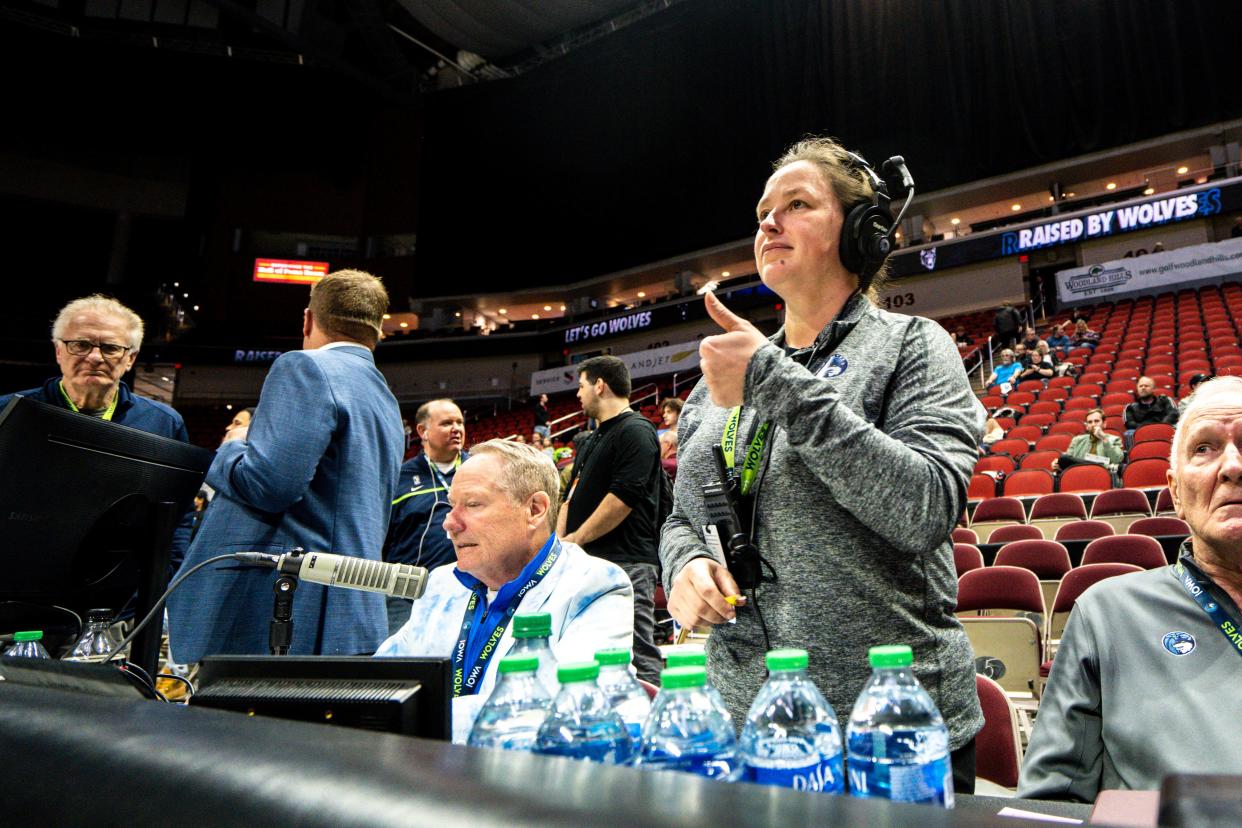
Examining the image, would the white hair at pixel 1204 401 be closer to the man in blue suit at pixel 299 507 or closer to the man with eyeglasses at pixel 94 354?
the man in blue suit at pixel 299 507

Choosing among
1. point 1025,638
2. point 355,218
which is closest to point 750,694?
point 1025,638

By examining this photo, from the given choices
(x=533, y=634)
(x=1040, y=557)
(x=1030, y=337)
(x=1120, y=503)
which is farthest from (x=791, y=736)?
(x=1030, y=337)

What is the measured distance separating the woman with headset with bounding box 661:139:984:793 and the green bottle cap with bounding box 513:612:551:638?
273 millimetres

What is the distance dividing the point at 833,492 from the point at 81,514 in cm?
120

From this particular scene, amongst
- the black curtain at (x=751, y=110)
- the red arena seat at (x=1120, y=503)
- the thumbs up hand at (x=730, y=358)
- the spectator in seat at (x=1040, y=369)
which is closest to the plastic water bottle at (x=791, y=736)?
the thumbs up hand at (x=730, y=358)

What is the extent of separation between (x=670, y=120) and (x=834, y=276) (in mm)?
16869

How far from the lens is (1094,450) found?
699 centimetres

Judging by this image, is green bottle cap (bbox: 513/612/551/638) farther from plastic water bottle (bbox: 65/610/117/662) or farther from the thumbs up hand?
plastic water bottle (bbox: 65/610/117/662)

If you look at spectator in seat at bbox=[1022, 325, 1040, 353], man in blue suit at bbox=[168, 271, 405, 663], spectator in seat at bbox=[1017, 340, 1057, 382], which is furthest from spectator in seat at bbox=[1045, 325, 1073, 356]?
man in blue suit at bbox=[168, 271, 405, 663]

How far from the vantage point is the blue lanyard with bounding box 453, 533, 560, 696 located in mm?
1530

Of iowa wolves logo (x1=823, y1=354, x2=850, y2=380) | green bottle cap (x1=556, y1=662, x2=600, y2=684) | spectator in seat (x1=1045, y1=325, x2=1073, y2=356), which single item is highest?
spectator in seat (x1=1045, y1=325, x2=1073, y2=356)

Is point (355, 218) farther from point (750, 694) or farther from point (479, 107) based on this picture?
point (750, 694)

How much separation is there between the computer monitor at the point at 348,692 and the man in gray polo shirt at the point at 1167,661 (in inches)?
40.2

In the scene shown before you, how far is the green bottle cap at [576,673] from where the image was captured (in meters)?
0.74
